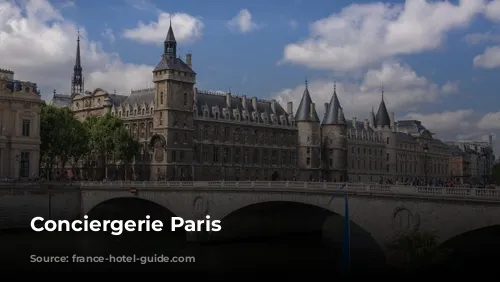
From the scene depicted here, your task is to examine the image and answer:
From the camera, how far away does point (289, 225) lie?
279 ft

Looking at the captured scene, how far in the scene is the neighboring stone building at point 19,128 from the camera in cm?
9125

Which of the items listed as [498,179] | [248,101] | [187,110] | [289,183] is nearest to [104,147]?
[187,110]

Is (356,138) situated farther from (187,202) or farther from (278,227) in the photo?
(187,202)

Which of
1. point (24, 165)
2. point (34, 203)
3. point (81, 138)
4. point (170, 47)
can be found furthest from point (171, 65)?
point (34, 203)

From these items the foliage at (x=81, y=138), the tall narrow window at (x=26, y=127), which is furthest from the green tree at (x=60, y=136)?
the tall narrow window at (x=26, y=127)

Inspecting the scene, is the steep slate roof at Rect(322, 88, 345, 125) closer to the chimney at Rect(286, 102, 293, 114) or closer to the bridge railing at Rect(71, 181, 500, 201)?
the chimney at Rect(286, 102, 293, 114)

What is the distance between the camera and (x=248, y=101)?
128 m

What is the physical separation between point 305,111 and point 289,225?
52911mm

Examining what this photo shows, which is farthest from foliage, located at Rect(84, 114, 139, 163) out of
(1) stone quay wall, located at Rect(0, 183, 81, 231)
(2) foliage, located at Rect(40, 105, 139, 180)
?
(1) stone quay wall, located at Rect(0, 183, 81, 231)

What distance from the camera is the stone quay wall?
274ft

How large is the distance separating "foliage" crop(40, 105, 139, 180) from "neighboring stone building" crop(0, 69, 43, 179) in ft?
19.7

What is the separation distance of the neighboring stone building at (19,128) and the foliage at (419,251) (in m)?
61.5

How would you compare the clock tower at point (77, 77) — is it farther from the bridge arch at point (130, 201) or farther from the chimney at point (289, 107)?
the bridge arch at point (130, 201)

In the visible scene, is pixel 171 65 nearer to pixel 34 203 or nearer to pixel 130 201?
pixel 130 201
